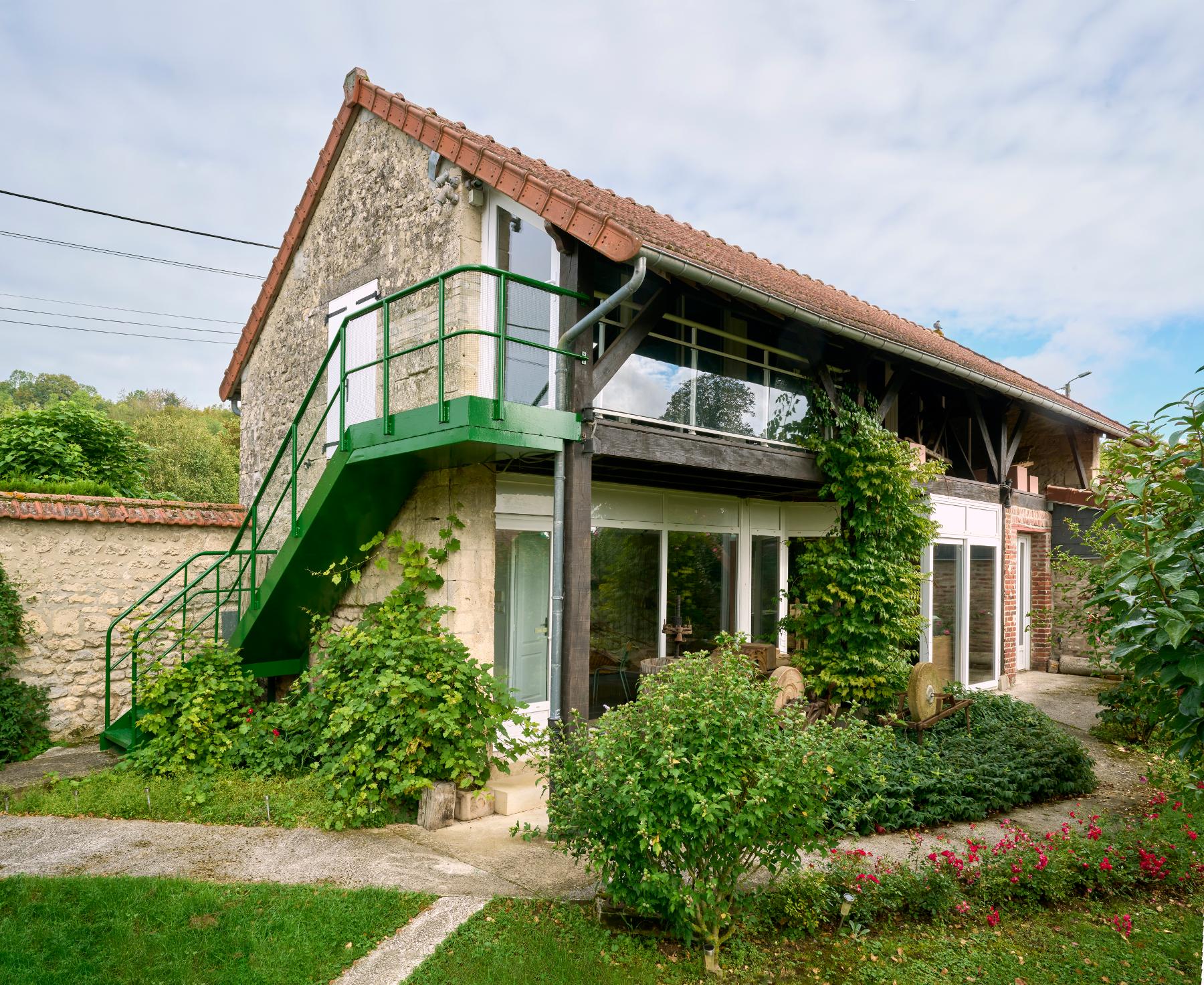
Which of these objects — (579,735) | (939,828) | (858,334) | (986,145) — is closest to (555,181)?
(858,334)

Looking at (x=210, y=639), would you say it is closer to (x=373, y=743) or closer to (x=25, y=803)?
(x=25, y=803)

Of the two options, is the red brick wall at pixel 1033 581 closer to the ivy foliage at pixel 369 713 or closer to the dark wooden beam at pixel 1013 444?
the dark wooden beam at pixel 1013 444

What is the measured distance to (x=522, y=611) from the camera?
725cm

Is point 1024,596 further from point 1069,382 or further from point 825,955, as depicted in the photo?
point 825,955

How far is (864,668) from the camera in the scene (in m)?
8.12

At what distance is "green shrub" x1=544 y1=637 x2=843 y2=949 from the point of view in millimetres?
3488

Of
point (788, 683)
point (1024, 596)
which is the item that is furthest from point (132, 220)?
point (1024, 596)

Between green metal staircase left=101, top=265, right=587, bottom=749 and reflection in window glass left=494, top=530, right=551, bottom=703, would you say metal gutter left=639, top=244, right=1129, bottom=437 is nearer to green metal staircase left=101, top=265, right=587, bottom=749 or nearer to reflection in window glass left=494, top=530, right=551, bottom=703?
green metal staircase left=101, top=265, right=587, bottom=749

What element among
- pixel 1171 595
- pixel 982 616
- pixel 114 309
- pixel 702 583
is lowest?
pixel 982 616

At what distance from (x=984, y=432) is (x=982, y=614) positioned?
8.85ft

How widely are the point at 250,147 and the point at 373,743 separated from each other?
20125 mm

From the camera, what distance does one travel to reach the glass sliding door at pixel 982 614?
433 inches

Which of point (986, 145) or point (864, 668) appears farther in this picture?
point (864, 668)

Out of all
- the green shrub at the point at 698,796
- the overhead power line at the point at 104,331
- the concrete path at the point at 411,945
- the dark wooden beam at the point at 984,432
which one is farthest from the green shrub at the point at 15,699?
the overhead power line at the point at 104,331
